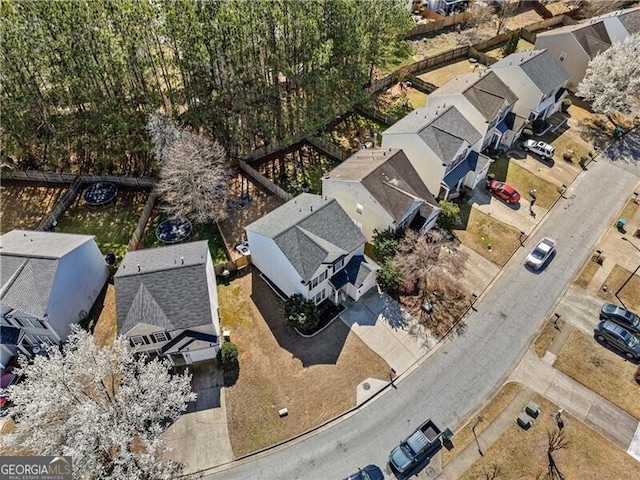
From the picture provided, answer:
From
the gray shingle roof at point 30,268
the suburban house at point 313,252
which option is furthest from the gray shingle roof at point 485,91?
the gray shingle roof at point 30,268

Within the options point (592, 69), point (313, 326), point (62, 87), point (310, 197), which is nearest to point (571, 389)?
point (313, 326)

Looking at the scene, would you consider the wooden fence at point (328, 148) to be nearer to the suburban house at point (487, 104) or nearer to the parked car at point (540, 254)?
the suburban house at point (487, 104)

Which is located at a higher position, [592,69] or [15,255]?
[592,69]

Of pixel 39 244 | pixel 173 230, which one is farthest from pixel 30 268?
pixel 173 230

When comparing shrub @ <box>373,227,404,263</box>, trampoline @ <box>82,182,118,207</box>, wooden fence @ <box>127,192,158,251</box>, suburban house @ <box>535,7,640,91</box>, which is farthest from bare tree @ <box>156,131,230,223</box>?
suburban house @ <box>535,7,640,91</box>

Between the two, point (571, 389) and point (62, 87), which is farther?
point (62, 87)

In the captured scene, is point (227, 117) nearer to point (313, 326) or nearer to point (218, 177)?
point (218, 177)

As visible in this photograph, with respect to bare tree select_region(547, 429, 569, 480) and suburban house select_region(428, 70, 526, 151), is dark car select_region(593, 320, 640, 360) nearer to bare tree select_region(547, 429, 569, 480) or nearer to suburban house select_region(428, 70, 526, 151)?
bare tree select_region(547, 429, 569, 480)
